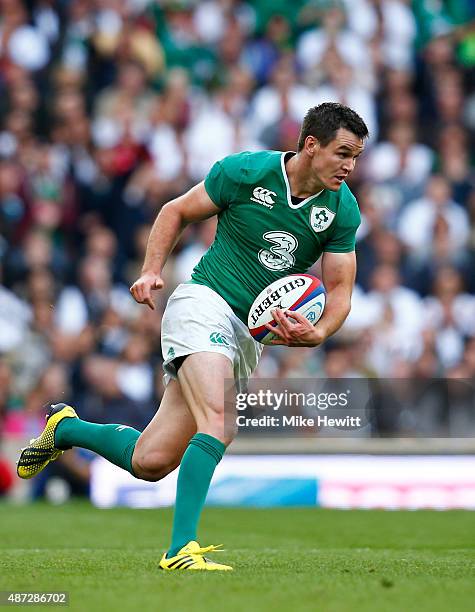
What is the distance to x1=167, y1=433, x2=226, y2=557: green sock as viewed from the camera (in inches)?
243

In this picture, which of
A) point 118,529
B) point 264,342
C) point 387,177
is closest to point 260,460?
point 118,529

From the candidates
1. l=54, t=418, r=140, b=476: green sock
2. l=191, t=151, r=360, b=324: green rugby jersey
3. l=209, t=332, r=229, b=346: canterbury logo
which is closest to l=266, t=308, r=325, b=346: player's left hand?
l=209, t=332, r=229, b=346: canterbury logo

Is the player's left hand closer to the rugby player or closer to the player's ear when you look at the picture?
the rugby player

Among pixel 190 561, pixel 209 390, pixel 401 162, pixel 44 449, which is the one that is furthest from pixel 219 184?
Result: pixel 401 162

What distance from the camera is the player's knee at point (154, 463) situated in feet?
21.7

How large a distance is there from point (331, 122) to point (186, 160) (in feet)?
29.1

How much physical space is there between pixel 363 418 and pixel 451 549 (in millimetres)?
3923

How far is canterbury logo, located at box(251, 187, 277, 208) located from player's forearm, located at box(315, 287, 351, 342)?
56cm

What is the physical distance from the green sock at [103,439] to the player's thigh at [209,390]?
1.88 ft

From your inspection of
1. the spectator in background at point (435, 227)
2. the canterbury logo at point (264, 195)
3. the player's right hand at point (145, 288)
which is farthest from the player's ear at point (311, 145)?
the spectator in background at point (435, 227)

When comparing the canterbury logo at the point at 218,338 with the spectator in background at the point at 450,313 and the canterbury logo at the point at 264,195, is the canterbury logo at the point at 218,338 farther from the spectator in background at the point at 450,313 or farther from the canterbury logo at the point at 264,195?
the spectator in background at the point at 450,313

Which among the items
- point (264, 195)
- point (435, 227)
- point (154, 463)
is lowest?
point (154, 463)

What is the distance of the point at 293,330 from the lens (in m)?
6.39

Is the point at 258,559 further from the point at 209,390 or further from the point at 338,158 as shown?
the point at 338,158
